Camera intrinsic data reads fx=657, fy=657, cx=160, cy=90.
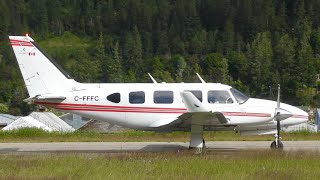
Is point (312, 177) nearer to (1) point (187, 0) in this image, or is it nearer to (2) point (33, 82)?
→ (2) point (33, 82)

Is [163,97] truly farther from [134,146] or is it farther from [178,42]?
[178,42]

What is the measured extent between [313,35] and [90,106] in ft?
411

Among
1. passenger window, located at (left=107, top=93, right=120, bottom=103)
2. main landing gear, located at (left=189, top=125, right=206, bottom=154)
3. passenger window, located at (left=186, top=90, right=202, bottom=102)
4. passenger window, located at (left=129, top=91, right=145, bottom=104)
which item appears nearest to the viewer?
main landing gear, located at (left=189, top=125, right=206, bottom=154)

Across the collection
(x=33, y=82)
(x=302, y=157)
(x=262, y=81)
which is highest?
(x=33, y=82)

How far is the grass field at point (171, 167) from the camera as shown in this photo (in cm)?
1625

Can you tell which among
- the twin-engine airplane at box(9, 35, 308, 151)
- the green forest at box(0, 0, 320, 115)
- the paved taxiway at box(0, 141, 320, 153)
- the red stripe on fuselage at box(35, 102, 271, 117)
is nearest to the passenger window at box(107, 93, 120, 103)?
the twin-engine airplane at box(9, 35, 308, 151)

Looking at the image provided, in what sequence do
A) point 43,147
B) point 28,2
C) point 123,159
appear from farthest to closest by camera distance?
point 28,2, point 43,147, point 123,159

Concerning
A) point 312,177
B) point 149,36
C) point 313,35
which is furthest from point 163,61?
point 312,177

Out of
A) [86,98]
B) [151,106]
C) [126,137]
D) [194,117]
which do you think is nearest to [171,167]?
[194,117]

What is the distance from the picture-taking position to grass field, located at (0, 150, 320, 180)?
1625 centimetres

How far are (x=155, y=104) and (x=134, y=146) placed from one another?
360 cm

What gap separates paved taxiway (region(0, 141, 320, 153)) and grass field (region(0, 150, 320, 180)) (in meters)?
4.99

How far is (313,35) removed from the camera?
144 metres

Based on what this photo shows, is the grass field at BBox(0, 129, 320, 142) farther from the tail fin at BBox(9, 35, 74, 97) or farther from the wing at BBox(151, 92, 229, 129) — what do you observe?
the tail fin at BBox(9, 35, 74, 97)
